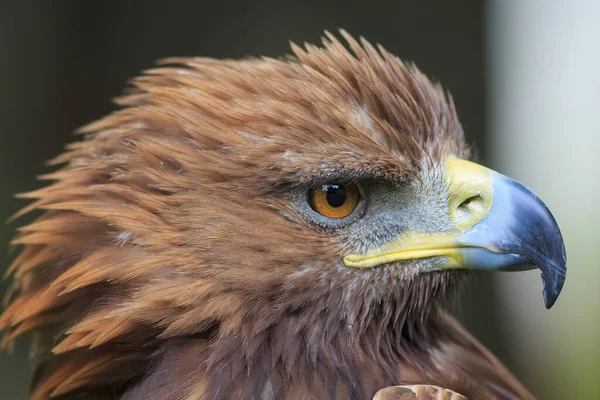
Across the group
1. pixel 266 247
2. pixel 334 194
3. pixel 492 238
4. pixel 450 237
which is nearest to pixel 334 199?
pixel 334 194

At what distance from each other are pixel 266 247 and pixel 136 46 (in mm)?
3897

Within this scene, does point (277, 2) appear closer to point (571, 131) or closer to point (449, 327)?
point (571, 131)

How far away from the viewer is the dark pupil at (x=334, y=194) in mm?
2059

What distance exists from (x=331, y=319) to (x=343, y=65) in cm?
74

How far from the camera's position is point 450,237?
2086 mm

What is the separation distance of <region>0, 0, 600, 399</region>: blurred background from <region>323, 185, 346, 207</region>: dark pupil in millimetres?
3317

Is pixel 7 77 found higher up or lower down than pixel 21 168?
higher up

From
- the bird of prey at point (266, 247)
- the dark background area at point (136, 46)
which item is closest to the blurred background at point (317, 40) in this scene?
the dark background area at point (136, 46)

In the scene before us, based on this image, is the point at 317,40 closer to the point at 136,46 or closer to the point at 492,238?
the point at 136,46

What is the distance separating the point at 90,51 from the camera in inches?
218

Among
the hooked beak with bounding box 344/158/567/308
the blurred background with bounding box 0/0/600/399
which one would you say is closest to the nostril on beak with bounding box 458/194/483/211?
the hooked beak with bounding box 344/158/567/308

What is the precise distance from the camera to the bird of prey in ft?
6.52

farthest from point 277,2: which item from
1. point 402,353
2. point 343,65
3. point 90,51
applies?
point 402,353

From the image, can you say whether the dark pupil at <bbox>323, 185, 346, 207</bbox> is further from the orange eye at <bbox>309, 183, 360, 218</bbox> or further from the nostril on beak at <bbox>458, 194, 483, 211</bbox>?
the nostril on beak at <bbox>458, 194, 483, 211</bbox>
